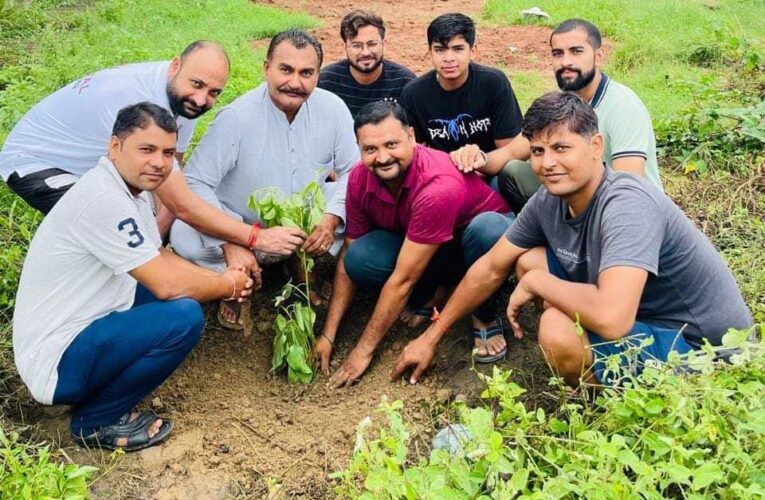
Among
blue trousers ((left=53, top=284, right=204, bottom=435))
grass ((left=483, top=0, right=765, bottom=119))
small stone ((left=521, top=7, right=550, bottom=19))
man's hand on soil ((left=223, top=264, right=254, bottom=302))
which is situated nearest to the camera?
blue trousers ((left=53, top=284, right=204, bottom=435))

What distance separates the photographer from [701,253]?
2947 mm

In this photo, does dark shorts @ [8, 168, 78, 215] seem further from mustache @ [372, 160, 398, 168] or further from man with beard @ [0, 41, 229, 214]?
mustache @ [372, 160, 398, 168]

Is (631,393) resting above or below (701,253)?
below

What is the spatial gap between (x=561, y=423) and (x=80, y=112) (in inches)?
110

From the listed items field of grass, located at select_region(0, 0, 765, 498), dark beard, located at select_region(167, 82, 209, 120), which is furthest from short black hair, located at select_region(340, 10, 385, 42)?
field of grass, located at select_region(0, 0, 765, 498)

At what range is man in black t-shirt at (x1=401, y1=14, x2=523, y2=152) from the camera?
14.3ft

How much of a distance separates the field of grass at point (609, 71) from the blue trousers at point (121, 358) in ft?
0.91

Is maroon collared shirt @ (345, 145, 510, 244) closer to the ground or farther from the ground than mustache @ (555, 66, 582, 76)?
closer to the ground

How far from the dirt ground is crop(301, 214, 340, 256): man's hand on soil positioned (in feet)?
1.79

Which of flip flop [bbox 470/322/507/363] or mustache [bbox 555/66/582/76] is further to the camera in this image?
mustache [bbox 555/66/582/76]

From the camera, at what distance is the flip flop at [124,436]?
3.35 meters

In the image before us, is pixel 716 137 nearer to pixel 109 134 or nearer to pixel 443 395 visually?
pixel 443 395

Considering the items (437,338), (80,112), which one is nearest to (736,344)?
(437,338)

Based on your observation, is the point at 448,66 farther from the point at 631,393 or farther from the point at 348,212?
the point at 631,393
